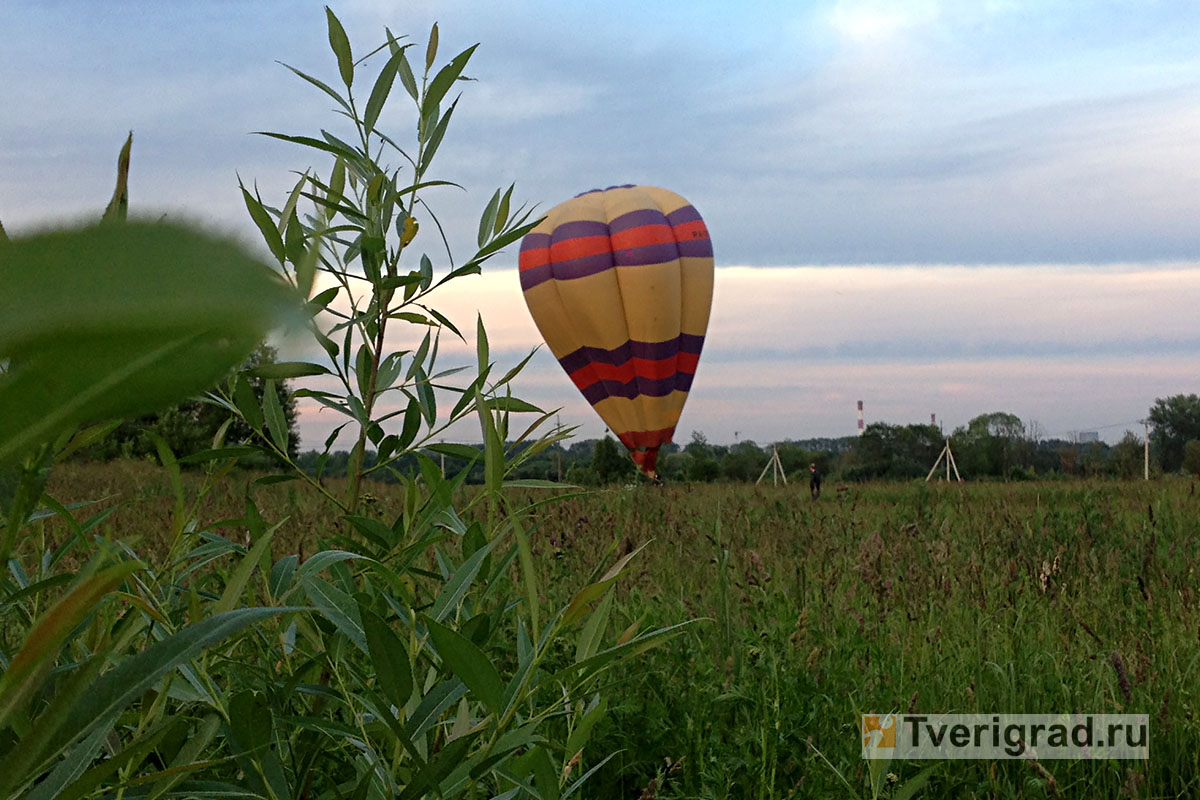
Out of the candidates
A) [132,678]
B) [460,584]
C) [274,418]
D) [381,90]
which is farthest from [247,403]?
[132,678]

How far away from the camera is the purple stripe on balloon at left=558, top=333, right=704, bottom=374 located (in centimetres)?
1681

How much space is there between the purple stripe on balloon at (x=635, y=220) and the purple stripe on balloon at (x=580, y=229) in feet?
0.61

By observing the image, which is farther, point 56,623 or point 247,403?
point 247,403

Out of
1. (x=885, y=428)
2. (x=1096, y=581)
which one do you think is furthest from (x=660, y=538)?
(x=885, y=428)

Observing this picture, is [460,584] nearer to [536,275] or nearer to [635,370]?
[536,275]

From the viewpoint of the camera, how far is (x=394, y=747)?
0.99 m

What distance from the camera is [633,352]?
1702 centimetres

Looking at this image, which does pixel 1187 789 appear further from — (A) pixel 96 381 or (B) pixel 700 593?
(A) pixel 96 381

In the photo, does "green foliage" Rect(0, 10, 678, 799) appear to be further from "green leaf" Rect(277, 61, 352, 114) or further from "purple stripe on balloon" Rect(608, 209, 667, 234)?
"purple stripe on balloon" Rect(608, 209, 667, 234)

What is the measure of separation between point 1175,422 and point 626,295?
58.7 metres

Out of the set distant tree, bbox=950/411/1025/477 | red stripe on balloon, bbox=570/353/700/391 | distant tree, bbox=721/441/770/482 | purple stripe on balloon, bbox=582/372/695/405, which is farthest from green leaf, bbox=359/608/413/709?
distant tree, bbox=721/441/770/482

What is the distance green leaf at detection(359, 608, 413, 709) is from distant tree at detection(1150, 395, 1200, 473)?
6425 centimetres

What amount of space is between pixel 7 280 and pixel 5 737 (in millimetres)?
964

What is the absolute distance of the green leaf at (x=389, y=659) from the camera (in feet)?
2.64
